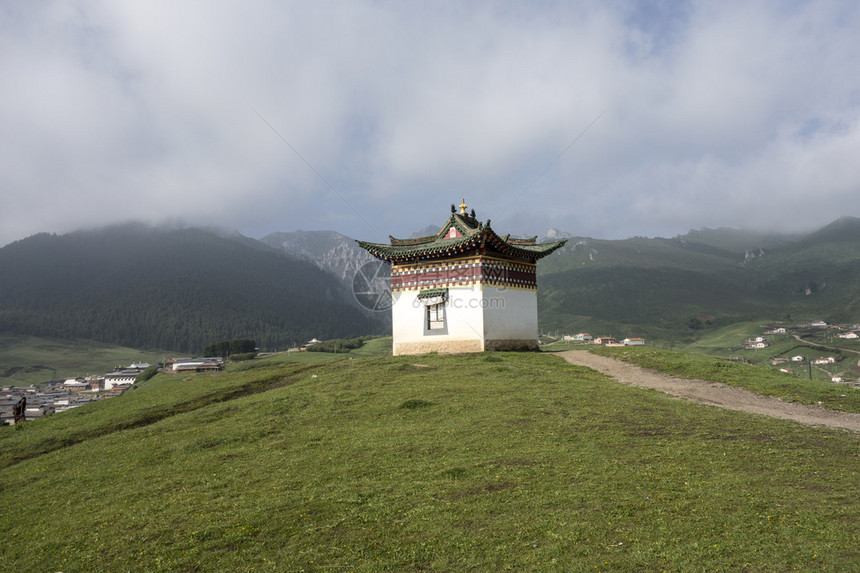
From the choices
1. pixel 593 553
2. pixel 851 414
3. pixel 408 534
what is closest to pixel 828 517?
pixel 593 553

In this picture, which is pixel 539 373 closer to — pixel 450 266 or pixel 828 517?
pixel 450 266

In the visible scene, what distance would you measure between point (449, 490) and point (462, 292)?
21.2m

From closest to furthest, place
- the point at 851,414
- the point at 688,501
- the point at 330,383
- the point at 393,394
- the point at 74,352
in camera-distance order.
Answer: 1. the point at 688,501
2. the point at 851,414
3. the point at 393,394
4. the point at 330,383
5. the point at 74,352

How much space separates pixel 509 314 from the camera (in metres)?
31.9

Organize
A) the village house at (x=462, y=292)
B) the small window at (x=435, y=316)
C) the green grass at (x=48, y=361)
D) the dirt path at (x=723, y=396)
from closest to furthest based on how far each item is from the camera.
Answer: the dirt path at (x=723, y=396), the village house at (x=462, y=292), the small window at (x=435, y=316), the green grass at (x=48, y=361)

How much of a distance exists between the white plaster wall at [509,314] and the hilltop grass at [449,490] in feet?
40.1

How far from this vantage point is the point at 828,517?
314 inches

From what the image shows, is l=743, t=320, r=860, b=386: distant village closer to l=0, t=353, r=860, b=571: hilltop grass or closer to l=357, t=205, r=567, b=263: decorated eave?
l=357, t=205, r=567, b=263: decorated eave

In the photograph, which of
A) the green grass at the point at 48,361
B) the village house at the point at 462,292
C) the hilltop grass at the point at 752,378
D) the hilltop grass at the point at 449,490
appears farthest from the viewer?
the green grass at the point at 48,361

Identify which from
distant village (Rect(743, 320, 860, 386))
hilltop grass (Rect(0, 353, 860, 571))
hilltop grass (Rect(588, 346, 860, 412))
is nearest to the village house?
hilltop grass (Rect(588, 346, 860, 412))

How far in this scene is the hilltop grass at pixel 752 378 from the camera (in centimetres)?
1734

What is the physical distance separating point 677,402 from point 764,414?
2423 mm

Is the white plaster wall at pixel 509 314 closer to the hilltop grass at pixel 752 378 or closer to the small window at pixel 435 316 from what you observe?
the small window at pixel 435 316

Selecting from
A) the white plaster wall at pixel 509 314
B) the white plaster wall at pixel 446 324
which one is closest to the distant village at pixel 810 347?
the white plaster wall at pixel 509 314
